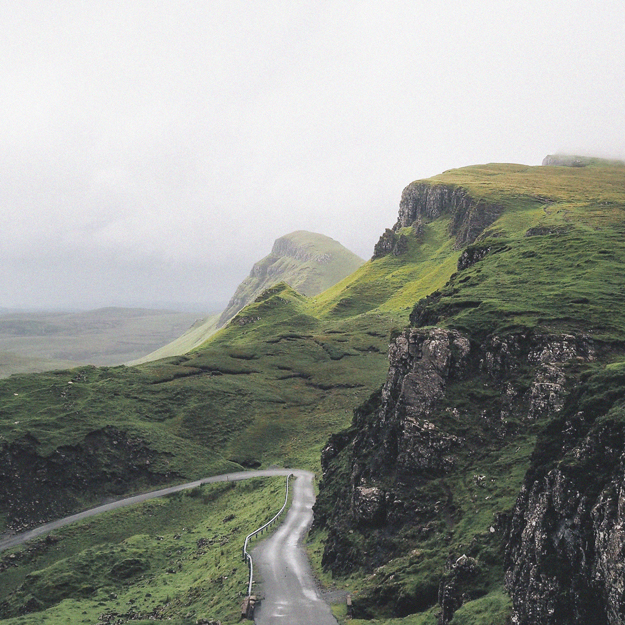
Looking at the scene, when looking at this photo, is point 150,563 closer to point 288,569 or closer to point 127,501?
point 288,569

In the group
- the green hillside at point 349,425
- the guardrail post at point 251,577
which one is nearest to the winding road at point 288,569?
the guardrail post at point 251,577

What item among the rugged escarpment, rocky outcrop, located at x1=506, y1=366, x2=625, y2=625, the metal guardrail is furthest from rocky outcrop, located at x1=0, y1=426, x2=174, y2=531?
rocky outcrop, located at x1=506, y1=366, x2=625, y2=625

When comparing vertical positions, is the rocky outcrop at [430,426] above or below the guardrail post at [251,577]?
above

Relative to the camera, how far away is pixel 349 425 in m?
112

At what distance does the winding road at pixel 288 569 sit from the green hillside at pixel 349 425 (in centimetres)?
259

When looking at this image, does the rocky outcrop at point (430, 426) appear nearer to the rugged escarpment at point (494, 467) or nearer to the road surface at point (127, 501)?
the rugged escarpment at point (494, 467)

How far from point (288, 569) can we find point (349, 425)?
207ft

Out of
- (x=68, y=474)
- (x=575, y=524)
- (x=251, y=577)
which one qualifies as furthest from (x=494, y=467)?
(x=68, y=474)

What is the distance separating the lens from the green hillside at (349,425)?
42656 millimetres

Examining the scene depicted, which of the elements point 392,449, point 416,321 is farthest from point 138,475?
point 392,449

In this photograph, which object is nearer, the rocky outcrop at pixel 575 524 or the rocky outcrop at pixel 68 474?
the rocky outcrop at pixel 575 524

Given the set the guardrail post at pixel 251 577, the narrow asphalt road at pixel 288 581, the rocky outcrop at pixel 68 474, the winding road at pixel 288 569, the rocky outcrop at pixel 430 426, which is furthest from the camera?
the rocky outcrop at pixel 68 474

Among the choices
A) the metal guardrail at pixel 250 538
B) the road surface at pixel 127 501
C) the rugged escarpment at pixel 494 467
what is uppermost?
the rugged escarpment at pixel 494 467

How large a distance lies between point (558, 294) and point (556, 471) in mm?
48466
